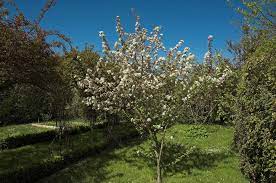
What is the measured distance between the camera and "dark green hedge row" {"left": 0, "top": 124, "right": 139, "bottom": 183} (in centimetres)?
1406

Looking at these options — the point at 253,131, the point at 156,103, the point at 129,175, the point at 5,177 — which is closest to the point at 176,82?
the point at 156,103

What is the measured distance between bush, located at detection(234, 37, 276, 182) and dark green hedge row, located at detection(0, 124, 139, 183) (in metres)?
8.68

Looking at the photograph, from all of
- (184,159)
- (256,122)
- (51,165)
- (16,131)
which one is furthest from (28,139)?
(256,122)

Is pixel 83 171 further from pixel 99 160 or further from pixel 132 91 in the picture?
pixel 132 91

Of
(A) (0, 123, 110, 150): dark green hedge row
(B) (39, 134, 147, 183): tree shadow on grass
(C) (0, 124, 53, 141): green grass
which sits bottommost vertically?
(B) (39, 134, 147, 183): tree shadow on grass

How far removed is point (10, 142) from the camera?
20656 mm

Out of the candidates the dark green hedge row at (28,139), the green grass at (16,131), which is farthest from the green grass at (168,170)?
the green grass at (16,131)

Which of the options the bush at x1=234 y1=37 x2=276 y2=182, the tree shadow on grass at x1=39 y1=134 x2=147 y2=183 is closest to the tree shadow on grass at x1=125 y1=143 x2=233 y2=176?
the tree shadow on grass at x1=39 y1=134 x2=147 y2=183

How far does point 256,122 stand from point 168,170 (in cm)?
524

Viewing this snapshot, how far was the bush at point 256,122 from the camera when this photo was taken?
11.9m

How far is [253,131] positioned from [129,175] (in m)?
5.82

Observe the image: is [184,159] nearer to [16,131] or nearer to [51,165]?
[51,165]

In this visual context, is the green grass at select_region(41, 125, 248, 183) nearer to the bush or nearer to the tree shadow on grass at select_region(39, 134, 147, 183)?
the tree shadow on grass at select_region(39, 134, 147, 183)

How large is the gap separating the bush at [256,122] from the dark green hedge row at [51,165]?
342 inches
